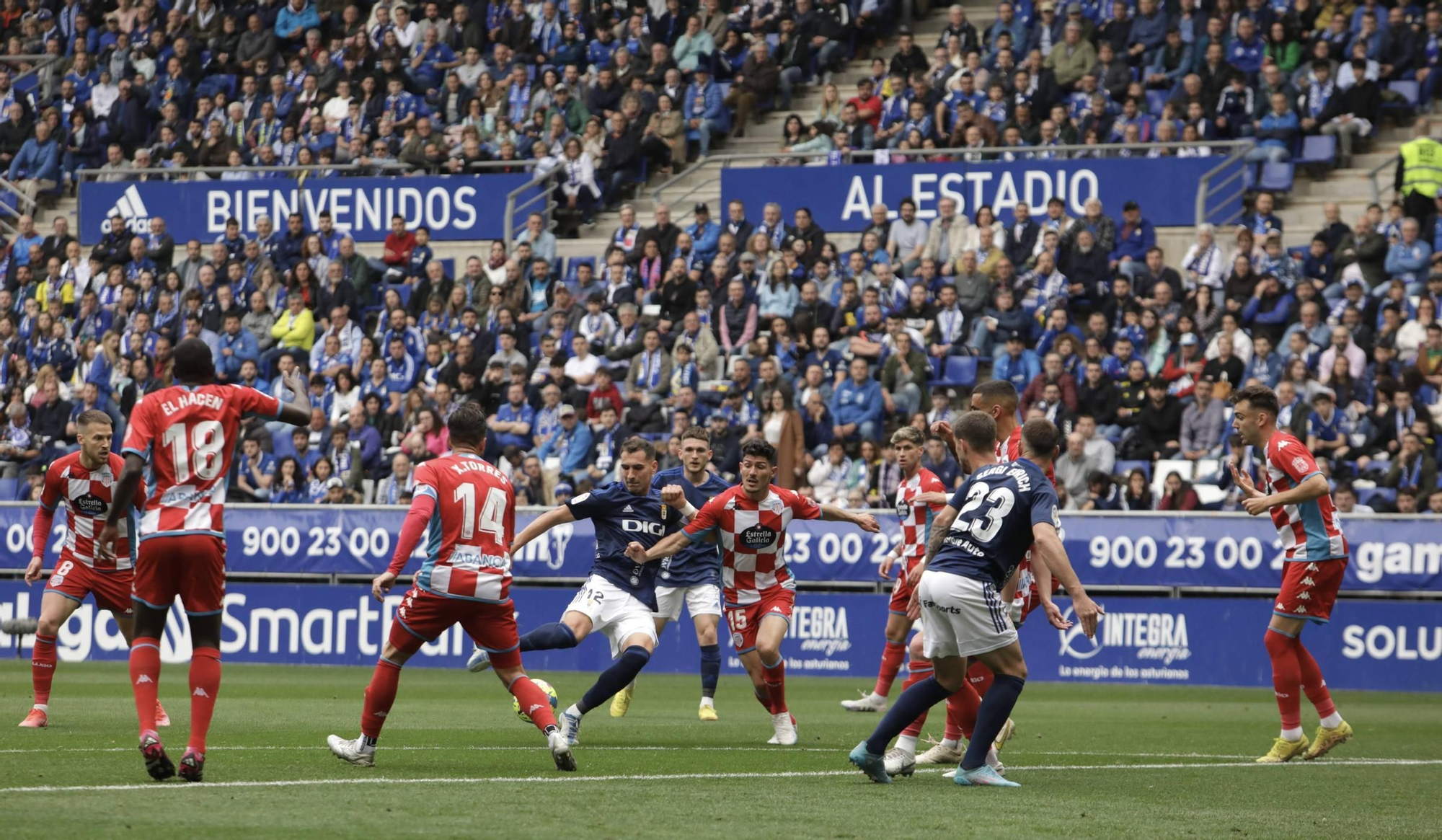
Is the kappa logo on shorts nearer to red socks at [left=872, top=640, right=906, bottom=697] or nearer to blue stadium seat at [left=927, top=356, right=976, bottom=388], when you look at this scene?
red socks at [left=872, top=640, right=906, bottom=697]

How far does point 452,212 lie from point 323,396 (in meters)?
4.34

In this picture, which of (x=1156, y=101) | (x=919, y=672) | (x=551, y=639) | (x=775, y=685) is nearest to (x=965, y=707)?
(x=919, y=672)

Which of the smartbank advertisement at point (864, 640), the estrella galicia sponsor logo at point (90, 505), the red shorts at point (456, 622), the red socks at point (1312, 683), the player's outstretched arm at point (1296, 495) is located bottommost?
the smartbank advertisement at point (864, 640)

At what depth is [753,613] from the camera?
13172 millimetres

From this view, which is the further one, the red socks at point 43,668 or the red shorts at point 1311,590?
the red socks at point 43,668

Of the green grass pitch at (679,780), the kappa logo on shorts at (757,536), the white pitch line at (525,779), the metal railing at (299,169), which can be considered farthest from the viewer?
the metal railing at (299,169)

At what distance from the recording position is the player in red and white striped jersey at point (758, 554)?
12664 millimetres

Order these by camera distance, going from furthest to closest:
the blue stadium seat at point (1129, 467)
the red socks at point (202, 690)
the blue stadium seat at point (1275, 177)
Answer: the blue stadium seat at point (1275, 177), the blue stadium seat at point (1129, 467), the red socks at point (202, 690)

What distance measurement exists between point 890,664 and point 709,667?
1482 millimetres

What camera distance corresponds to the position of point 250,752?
11.1 metres

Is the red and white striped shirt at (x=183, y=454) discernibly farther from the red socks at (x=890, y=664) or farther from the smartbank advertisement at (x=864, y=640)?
the smartbank advertisement at (x=864, y=640)

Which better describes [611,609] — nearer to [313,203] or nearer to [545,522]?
[545,522]

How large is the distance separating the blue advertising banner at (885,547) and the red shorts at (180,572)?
1006cm

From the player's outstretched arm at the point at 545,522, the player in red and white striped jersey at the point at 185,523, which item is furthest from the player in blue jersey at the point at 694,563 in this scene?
the player in red and white striped jersey at the point at 185,523
